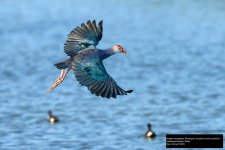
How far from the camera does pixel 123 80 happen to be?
4634 centimetres

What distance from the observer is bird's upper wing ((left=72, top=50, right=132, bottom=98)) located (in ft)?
62.7

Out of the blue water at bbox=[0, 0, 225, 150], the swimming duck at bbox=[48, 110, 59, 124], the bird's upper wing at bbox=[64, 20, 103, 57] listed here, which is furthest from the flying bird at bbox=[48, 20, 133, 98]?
the swimming duck at bbox=[48, 110, 59, 124]

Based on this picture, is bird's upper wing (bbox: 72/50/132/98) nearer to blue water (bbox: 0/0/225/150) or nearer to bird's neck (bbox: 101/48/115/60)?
bird's neck (bbox: 101/48/115/60)

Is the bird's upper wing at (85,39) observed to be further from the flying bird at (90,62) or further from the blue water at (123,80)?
the blue water at (123,80)

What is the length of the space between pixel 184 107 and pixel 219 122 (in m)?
3.22

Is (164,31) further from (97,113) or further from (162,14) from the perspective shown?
(97,113)

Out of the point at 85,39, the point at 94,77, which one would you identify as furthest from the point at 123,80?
the point at 94,77

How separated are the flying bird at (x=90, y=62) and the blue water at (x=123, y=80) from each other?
1212 centimetres

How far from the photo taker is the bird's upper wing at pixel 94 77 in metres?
19.1

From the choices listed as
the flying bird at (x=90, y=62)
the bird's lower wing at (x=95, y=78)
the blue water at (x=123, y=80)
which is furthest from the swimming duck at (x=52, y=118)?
the bird's lower wing at (x=95, y=78)

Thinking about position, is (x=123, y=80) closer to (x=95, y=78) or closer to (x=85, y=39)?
(x=85, y=39)

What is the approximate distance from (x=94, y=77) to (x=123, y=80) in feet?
87.4

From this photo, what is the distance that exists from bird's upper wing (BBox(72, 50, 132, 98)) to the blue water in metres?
12.9

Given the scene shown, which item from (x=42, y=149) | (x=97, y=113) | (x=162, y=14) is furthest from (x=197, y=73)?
(x=162, y=14)
